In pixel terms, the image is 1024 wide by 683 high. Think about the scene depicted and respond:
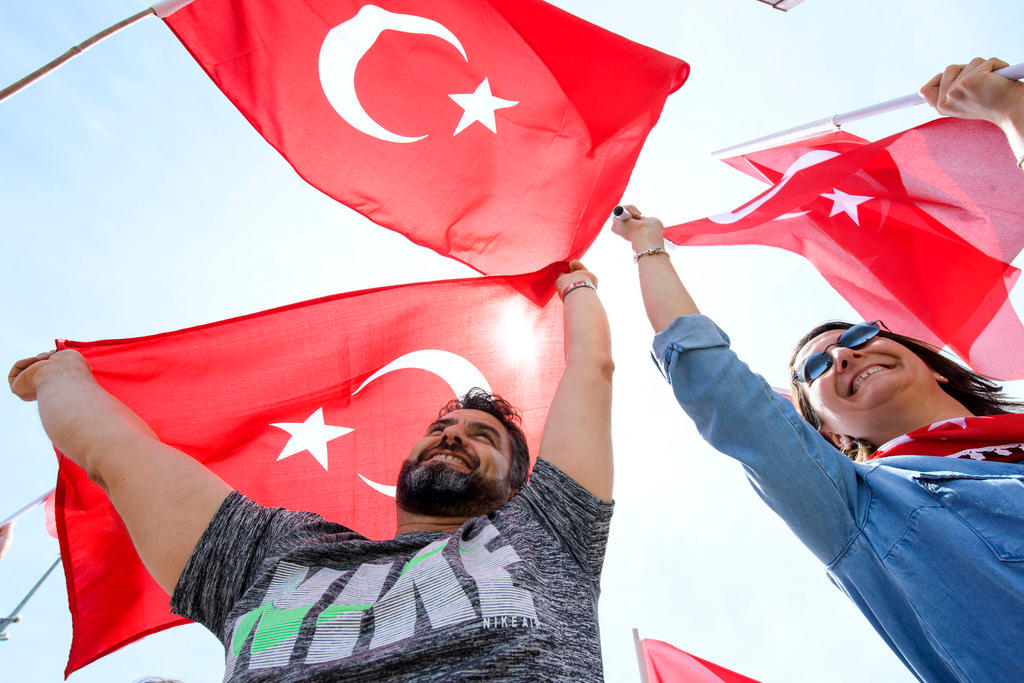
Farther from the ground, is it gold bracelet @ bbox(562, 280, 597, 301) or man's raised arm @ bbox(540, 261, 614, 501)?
gold bracelet @ bbox(562, 280, 597, 301)

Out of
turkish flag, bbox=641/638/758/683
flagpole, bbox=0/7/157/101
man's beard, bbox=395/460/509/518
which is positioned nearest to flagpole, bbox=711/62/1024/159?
man's beard, bbox=395/460/509/518

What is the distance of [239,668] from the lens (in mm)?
1839

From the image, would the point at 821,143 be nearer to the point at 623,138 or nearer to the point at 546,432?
the point at 623,138

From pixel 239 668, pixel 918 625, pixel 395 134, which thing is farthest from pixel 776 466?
pixel 395 134

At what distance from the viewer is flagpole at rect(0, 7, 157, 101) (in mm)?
3364

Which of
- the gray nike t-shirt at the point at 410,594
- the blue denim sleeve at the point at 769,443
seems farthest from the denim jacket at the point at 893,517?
the gray nike t-shirt at the point at 410,594

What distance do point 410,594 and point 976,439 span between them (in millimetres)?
2058

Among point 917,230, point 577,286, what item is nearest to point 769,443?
point 577,286

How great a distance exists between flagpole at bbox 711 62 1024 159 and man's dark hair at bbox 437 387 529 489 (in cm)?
263

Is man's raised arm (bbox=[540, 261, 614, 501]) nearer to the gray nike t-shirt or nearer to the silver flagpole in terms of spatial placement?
the gray nike t-shirt

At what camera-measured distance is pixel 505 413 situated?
12.7 ft

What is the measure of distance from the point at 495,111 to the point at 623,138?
2.60ft

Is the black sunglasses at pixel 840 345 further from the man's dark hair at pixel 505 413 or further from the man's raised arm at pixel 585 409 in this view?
the man's dark hair at pixel 505 413

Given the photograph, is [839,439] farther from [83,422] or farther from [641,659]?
[83,422]
